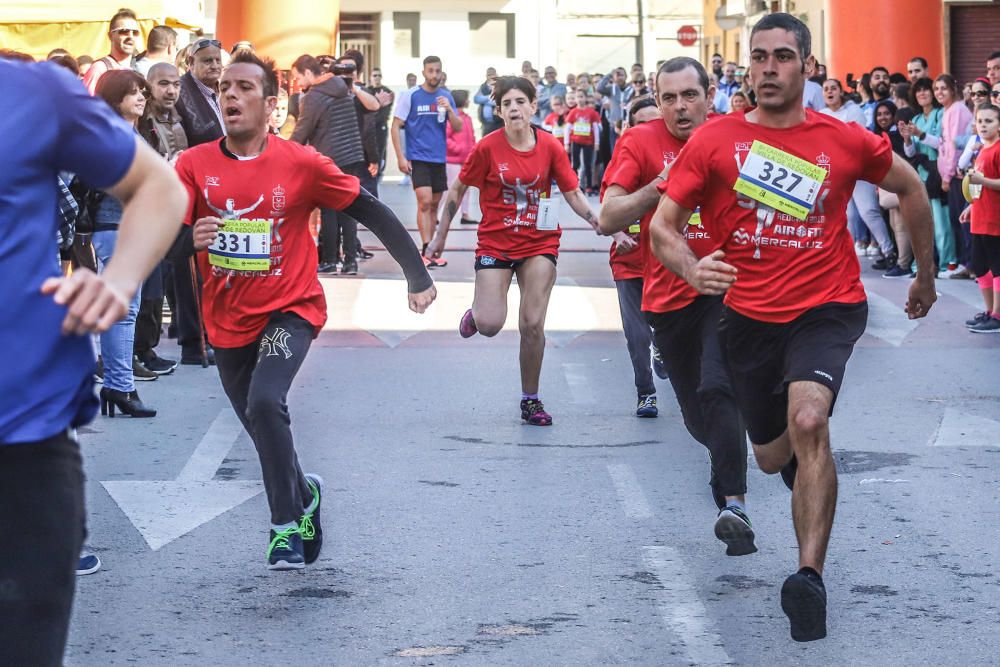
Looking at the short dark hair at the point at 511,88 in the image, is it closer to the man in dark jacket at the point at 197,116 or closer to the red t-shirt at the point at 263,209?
the man in dark jacket at the point at 197,116

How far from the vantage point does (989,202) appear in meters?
12.9

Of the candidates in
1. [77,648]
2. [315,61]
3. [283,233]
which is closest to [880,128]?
[315,61]

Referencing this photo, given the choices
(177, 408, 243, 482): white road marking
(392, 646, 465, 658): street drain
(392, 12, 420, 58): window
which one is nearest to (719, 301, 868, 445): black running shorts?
(392, 646, 465, 658): street drain

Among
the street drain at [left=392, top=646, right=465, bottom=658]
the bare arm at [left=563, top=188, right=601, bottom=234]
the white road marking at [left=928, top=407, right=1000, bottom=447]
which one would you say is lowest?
the white road marking at [left=928, top=407, right=1000, bottom=447]

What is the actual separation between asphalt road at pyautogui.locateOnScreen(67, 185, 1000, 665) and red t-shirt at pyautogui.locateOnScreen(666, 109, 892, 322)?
0.98 m

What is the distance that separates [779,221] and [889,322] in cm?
819

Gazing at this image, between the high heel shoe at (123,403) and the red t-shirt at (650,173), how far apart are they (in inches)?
128

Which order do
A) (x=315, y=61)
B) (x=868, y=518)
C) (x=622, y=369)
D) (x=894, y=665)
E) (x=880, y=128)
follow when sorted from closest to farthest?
(x=894, y=665) < (x=868, y=518) < (x=622, y=369) < (x=315, y=61) < (x=880, y=128)

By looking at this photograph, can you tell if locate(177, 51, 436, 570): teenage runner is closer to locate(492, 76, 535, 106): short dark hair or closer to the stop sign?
locate(492, 76, 535, 106): short dark hair

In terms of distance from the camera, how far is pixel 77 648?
16.9 feet

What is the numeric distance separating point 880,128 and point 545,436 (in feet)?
31.3

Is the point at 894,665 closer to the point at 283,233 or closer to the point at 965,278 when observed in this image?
the point at 283,233

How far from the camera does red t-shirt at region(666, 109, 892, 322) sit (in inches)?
225

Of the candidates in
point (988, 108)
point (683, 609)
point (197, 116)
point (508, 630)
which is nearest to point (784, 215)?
point (683, 609)
